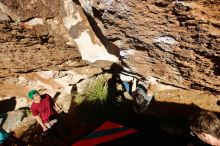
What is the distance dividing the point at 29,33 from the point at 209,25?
2.79 metres

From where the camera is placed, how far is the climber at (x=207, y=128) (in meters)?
2.76

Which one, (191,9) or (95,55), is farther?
(95,55)

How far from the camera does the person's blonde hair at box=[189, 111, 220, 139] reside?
2.77m

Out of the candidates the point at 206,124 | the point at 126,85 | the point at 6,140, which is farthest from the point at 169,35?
the point at 6,140

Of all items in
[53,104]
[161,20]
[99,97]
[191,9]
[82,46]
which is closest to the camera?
[191,9]

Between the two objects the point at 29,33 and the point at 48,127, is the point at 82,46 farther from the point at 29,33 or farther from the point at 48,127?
the point at 48,127

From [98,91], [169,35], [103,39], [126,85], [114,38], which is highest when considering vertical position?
[169,35]

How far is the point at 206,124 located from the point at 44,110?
3.21m

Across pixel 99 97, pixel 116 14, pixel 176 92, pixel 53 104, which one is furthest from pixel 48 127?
pixel 116 14

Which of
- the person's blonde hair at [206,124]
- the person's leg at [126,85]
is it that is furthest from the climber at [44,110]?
the person's blonde hair at [206,124]

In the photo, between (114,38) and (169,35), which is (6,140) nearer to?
(114,38)

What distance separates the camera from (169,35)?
3.32m

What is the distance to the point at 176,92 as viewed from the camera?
4.67 metres

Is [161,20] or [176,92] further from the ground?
[161,20]
